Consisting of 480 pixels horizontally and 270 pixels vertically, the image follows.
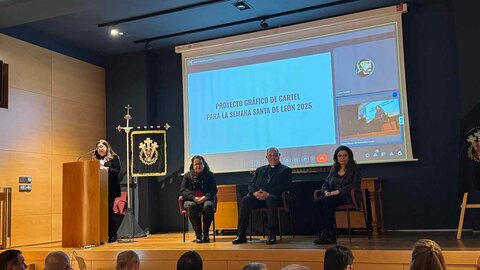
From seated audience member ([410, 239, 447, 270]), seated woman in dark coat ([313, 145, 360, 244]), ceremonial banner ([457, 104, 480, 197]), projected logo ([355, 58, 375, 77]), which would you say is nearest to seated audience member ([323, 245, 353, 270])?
seated audience member ([410, 239, 447, 270])

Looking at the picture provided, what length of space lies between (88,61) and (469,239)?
573 centimetres

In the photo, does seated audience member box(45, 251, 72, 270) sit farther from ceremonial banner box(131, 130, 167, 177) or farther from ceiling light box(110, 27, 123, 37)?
ceiling light box(110, 27, 123, 37)

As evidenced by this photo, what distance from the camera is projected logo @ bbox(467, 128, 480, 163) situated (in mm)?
4891

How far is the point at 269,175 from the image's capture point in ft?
17.9

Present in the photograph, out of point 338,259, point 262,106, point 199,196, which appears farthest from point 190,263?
point 262,106

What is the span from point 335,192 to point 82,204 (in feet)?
8.84

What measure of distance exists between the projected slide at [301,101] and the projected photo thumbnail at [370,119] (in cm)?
1

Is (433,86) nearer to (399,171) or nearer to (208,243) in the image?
(399,171)

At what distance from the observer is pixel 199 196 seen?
5.61 m

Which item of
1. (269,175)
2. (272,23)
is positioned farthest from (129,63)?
(269,175)

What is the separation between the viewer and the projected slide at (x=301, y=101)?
6.08m

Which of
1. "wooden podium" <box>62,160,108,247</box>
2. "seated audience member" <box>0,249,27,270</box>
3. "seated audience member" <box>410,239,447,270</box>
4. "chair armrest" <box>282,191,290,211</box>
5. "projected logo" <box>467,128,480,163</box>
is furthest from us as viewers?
"wooden podium" <box>62,160,108,247</box>

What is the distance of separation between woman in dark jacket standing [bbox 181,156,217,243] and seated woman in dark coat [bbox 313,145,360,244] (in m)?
1.19

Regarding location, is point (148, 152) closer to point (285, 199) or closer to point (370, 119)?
point (285, 199)
